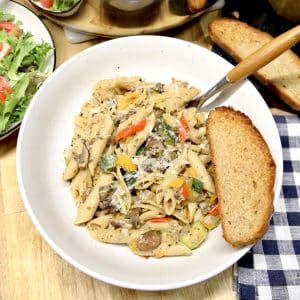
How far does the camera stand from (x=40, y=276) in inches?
59.0

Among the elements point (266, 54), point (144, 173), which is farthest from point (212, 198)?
point (266, 54)

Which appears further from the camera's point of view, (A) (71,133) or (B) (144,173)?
(A) (71,133)

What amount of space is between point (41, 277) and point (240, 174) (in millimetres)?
674

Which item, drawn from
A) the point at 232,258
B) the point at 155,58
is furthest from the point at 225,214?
the point at 155,58

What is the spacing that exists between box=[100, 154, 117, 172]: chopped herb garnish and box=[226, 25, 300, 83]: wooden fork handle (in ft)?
1.43

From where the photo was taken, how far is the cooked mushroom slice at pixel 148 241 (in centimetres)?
138

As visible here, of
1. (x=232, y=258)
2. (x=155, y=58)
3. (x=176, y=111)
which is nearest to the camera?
(x=232, y=258)

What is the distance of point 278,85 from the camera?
1.71 metres

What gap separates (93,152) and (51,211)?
0.70 feet

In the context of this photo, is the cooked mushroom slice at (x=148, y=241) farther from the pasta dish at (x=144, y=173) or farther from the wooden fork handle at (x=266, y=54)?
the wooden fork handle at (x=266, y=54)

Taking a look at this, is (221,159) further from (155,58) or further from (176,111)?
(155,58)

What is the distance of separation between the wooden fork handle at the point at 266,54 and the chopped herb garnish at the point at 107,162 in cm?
44

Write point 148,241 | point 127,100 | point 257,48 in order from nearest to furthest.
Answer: point 148,241 → point 127,100 → point 257,48

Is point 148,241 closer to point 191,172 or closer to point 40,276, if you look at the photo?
point 191,172
